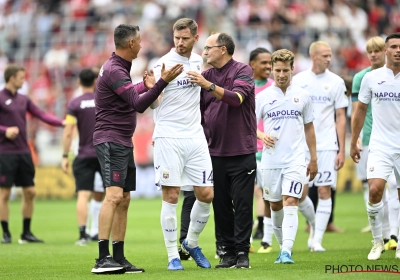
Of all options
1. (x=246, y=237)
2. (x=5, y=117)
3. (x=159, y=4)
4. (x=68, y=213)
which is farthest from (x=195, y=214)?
(x=159, y=4)

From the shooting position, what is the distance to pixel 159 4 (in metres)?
31.6

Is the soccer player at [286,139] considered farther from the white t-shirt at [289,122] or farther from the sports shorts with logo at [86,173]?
the sports shorts with logo at [86,173]

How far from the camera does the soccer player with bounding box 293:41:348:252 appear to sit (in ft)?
39.5

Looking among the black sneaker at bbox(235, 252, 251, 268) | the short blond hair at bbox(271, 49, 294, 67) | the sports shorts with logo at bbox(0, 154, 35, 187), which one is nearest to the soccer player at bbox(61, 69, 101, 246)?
the sports shorts with logo at bbox(0, 154, 35, 187)

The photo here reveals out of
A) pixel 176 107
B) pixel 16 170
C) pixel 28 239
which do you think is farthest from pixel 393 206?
pixel 16 170

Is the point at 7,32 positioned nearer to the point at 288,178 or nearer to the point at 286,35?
the point at 286,35

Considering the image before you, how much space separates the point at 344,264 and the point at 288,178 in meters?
1.33

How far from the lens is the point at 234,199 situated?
9.60 metres

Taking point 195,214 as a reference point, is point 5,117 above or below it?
above

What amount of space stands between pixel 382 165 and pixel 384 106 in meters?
0.76

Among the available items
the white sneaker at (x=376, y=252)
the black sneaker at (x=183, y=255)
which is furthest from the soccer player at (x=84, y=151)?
the white sneaker at (x=376, y=252)

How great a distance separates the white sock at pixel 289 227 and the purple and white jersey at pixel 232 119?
0.97 meters

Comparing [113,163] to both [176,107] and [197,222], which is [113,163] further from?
[197,222]

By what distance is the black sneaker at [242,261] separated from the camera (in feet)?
30.7
